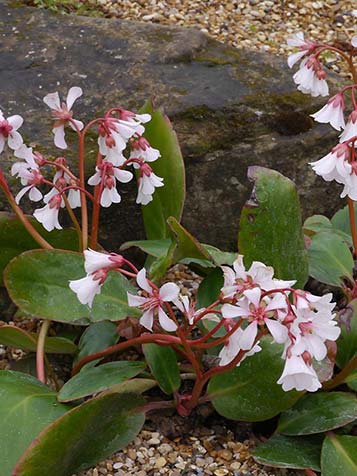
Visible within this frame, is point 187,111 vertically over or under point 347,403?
over

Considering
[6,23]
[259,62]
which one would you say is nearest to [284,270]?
[259,62]

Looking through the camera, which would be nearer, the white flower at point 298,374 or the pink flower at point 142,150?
the white flower at point 298,374

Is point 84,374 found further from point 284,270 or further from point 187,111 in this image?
point 187,111

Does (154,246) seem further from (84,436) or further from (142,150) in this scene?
(84,436)

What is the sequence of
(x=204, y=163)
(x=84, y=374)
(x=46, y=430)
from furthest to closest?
1. (x=204, y=163)
2. (x=84, y=374)
3. (x=46, y=430)

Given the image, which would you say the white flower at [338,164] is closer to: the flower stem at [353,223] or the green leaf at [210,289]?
the flower stem at [353,223]

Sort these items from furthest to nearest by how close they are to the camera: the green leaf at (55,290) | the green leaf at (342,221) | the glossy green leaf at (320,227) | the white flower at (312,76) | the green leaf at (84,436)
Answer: the green leaf at (342,221) < the glossy green leaf at (320,227) < the white flower at (312,76) < the green leaf at (55,290) < the green leaf at (84,436)

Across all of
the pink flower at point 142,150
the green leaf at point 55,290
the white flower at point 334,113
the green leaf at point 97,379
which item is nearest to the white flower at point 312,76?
the white flower at point 334,113

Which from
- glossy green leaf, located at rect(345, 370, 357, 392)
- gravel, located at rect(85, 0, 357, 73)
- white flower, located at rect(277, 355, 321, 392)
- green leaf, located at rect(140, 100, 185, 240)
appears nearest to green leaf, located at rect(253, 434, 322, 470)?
glossy green leaf, located at rect(345, 370, 357, 392)
